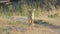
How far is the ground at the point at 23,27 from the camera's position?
8259 millimetres

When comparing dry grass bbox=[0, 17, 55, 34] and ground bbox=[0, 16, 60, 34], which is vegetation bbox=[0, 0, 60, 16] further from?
dry grass bbox=[0, 17, 55, 34]

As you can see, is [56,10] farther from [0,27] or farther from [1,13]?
[0,27]

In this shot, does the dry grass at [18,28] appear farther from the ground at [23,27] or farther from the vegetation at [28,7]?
the vegetation at [28,7]

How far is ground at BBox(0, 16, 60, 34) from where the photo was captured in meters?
8.26

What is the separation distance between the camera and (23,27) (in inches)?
351

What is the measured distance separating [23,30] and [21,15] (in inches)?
132

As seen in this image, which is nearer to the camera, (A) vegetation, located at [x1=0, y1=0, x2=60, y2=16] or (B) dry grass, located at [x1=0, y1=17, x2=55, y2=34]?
(B) dry grass, located at [x1=0, y1=17, x2=55, y2=34]

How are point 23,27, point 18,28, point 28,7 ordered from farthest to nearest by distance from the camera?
1. point 28,7
2. point 23,27
3. point 18,28

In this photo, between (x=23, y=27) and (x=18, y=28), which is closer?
(x=18, y=28)

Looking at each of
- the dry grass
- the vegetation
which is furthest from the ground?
the vegetation

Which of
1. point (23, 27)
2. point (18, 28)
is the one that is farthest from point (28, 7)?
point (18, 28)

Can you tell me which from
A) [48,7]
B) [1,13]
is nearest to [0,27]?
[1,13]

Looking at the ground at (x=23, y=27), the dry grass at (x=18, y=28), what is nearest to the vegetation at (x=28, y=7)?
the ground at (x=23, y=27)

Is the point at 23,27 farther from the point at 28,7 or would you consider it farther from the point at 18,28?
the point at 28,7
